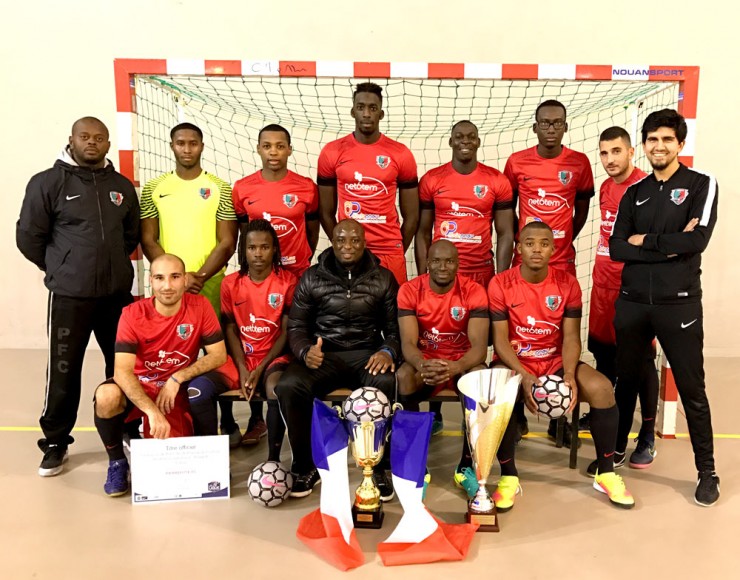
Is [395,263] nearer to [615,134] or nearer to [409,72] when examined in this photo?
[409,72]

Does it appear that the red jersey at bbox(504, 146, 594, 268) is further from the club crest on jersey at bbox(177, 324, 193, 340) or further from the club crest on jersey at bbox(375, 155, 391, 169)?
the club crest on jersey at bbox(177, 324, 193, 340)

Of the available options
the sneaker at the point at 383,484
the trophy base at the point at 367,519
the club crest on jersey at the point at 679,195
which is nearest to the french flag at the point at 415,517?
the trophy base at the point at 367,519

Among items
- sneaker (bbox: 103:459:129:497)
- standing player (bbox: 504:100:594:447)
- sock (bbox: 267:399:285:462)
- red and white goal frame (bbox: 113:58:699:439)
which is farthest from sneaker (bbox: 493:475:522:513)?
A: sneaker (bbox: 103:459:129:497)

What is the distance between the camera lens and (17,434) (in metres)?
3.94

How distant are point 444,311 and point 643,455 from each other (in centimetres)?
139

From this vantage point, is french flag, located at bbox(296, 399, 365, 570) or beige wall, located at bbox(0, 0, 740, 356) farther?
beige wall, located at bbox(0, 0, 740, 356)

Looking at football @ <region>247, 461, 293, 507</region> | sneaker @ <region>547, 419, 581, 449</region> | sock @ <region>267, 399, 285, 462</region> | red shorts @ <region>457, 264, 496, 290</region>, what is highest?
red shorts @ <region>457, 264, 496, 290</region>

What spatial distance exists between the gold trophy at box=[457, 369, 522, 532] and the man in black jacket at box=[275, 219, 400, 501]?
1.76 ft

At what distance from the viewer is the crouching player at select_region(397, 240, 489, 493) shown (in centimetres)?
313

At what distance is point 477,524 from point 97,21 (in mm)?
5706

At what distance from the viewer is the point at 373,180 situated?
12.2ft

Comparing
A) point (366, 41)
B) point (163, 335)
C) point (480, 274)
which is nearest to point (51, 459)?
point (163, 335)

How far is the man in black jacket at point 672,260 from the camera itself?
2877 millimetres

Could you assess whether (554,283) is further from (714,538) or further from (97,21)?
(97,21)
